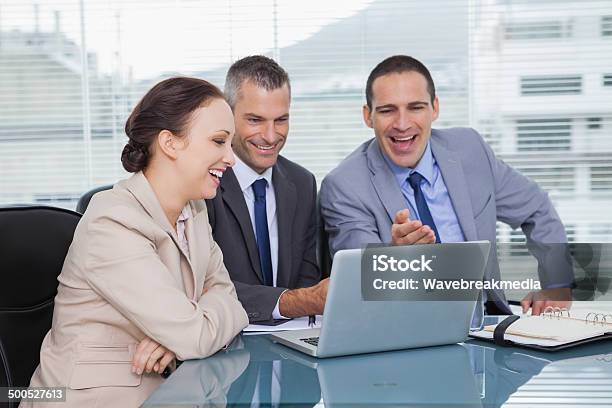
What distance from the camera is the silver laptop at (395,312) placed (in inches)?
59.4

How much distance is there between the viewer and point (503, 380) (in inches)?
55.4

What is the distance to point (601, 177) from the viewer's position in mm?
4355

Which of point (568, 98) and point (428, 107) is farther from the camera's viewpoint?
point (568, 98)

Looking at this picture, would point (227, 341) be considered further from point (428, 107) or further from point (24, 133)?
point (24, 133)

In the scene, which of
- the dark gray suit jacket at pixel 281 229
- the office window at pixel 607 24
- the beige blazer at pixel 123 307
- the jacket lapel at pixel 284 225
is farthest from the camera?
the office window at pixel 607 24

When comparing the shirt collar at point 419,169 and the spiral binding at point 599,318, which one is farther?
the shirt collar at point 419,169

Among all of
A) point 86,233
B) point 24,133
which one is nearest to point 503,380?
point 86,233

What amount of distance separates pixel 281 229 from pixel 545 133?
2.38m

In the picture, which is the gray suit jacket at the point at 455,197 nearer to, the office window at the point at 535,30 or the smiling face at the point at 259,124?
the smiling face at the point at 259,124

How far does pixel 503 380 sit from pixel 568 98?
3297 millimetres

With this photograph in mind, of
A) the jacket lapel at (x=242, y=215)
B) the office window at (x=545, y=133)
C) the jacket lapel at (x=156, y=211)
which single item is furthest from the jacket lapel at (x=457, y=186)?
the office window at (x=545, y=133)

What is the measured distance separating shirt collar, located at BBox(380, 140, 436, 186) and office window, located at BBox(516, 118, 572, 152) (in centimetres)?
183

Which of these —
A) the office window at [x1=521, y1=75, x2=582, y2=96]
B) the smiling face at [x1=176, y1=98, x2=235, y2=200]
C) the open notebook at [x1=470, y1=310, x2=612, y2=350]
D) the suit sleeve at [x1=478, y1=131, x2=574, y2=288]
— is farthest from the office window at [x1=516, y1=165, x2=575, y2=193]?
the smiling face at [x1=176, y1=98, x2=235, y2=200]

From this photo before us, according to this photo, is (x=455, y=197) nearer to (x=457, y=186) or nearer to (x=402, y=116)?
(x=457, y=186)
